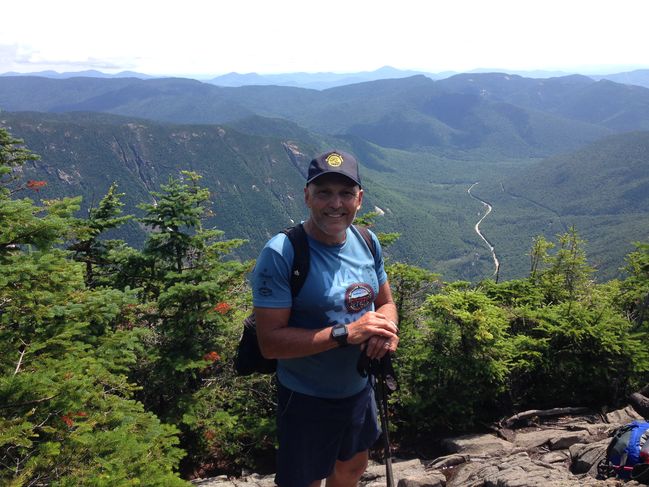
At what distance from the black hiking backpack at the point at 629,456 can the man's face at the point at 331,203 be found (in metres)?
4.79

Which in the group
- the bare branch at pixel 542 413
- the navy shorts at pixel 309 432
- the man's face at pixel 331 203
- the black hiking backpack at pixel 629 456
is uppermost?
the man's face at pixel 331 203

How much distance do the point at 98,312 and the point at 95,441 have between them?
7.54 feet

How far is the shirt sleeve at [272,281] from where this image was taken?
11.7ft

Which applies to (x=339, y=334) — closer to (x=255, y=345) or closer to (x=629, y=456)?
(x=255, y=345)

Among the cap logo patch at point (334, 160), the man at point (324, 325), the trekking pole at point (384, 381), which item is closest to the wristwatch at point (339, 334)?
the man at point (324, 325)

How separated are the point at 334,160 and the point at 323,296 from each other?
1167mm

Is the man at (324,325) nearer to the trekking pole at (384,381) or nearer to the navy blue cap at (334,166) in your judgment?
the navy blue cap at (334,166)

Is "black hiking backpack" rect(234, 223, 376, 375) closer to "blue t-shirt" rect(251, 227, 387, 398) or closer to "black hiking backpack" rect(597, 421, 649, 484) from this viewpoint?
"blue t-shirt" rect(251, 227, 387, 398)

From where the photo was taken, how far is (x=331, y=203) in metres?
3.79

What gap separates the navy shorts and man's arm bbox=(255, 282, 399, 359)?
665 mm

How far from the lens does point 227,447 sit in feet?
31.2

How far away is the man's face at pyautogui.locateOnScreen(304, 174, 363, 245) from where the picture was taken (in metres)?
3.80

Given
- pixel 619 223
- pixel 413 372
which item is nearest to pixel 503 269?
pixel 619 223

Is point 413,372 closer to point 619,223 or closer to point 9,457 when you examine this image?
point 9,457
